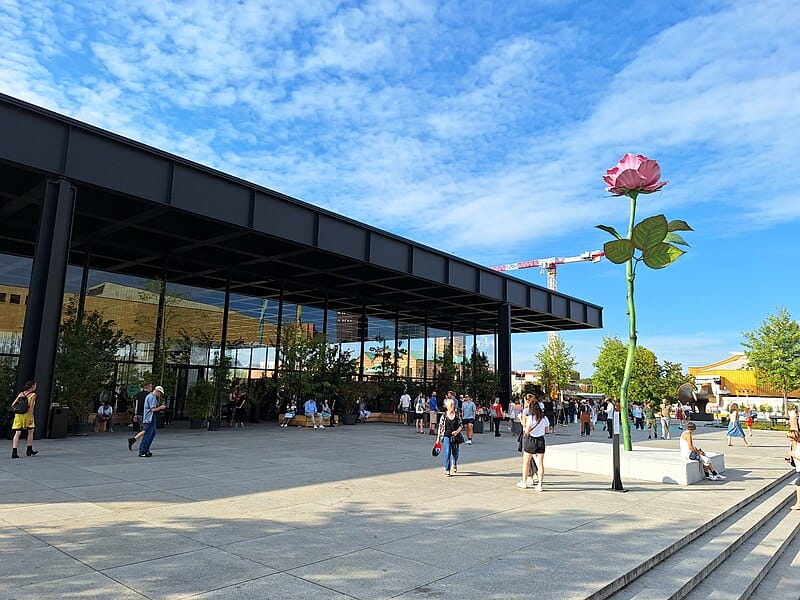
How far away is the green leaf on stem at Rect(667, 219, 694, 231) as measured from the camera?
11.6m

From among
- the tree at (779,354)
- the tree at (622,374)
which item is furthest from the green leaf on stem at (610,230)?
the tree at (779,354)

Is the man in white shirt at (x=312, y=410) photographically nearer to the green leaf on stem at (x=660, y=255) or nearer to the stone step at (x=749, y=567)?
the green leaf on stem at (x=660, y=255)

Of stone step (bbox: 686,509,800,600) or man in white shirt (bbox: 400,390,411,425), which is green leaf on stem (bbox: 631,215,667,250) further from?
man in white shirt (bbox: 400,390,411,425)

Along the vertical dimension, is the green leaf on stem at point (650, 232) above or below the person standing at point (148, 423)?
above

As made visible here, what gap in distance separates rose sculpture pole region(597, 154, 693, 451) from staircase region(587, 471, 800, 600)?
3.61 m

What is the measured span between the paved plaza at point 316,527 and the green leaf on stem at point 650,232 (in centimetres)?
485

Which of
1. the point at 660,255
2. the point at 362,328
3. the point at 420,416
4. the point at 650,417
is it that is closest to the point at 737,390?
the point at 650,417

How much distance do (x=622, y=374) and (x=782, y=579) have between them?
35187 mm

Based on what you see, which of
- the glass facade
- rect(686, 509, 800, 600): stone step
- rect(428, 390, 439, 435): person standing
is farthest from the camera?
rect(428, 390, 439, 435): person standing

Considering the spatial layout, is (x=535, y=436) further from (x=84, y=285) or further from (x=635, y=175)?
(x=84, y=285)

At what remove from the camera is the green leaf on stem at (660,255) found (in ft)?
38.0

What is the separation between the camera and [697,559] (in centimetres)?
589

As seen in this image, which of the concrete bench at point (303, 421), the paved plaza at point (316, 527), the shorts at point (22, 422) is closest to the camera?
the paved plaza at point (316, 527)

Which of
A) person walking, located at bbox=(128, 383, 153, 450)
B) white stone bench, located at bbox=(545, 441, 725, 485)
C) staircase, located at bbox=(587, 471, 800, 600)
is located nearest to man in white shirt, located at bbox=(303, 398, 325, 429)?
person walking, located at bbox=(128, 383, 153, 450)
